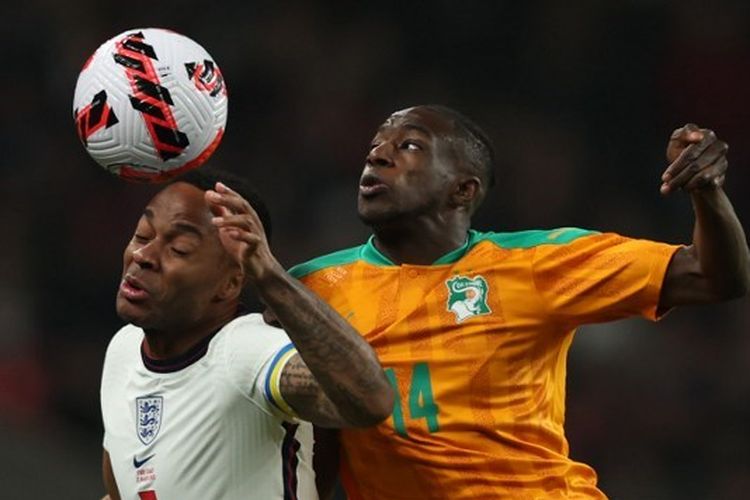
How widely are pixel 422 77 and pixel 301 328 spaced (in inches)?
266

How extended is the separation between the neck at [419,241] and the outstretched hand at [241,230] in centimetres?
124

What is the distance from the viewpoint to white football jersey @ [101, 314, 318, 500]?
447cm

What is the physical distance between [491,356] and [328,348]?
3.41 ft

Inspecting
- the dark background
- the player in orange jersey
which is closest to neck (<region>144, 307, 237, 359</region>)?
the player in orange jersey

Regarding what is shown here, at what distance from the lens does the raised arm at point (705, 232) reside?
14.7 feet

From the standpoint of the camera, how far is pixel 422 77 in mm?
10648

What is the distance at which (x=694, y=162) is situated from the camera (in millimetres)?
4477

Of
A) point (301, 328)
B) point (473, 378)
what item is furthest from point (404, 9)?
point (301, 328)

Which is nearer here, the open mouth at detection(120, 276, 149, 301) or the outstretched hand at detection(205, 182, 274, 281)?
the outstretched hand at detection(205, 182, 274, 281)

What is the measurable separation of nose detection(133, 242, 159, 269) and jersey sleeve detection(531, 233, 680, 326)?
1157mm

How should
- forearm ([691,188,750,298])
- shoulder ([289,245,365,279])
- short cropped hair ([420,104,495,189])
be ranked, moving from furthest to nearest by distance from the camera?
short cropped hair ([420,104,495,189]), shoulder ([289,245,365,279]), forearm ([691,188,750,298])

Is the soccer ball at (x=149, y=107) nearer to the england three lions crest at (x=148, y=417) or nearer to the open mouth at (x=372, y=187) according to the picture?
the open mouth at (x=372, y=187)

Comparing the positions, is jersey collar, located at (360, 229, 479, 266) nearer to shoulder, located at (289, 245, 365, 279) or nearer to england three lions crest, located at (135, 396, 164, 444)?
shoulder, located at (289, 245, 365, 279)

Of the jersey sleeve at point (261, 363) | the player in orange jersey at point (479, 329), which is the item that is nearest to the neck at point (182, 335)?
the jersey sleeve at point (261, 363)
